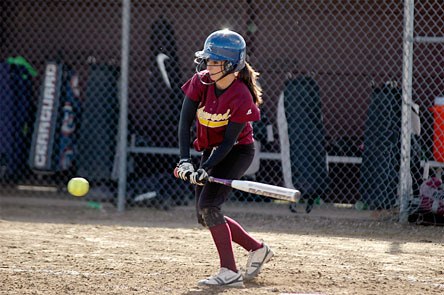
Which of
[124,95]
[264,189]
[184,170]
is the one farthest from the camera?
[124,95]

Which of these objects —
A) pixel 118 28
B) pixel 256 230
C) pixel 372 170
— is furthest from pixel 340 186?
pixel 118 28

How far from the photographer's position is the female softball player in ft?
16.5

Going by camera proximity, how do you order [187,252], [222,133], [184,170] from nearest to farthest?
[184,170] → [222,133] → [187,252]

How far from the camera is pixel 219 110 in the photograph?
16.7ft

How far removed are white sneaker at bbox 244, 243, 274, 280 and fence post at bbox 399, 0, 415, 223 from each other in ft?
9.40

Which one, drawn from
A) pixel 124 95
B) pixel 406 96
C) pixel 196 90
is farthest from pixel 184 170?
pixel 124 95

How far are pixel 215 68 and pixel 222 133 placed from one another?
0.43 m

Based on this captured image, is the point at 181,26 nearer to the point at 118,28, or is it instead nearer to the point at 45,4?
the point at 118,28

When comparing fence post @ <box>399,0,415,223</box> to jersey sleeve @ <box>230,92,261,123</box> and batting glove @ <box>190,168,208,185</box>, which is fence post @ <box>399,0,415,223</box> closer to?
jersey sleeve @ <box>230,92,261,123</box>

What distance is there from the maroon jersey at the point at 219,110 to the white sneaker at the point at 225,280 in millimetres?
814

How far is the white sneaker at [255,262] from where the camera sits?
5277 mm

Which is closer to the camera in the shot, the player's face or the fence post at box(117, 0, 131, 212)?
the player's face

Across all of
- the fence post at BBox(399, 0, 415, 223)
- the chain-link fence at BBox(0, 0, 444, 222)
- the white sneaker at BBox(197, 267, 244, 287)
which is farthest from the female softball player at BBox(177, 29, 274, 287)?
the chain-link fence at BBox(0, 0, 444, 222)

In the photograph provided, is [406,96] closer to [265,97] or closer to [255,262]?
[265,97]
